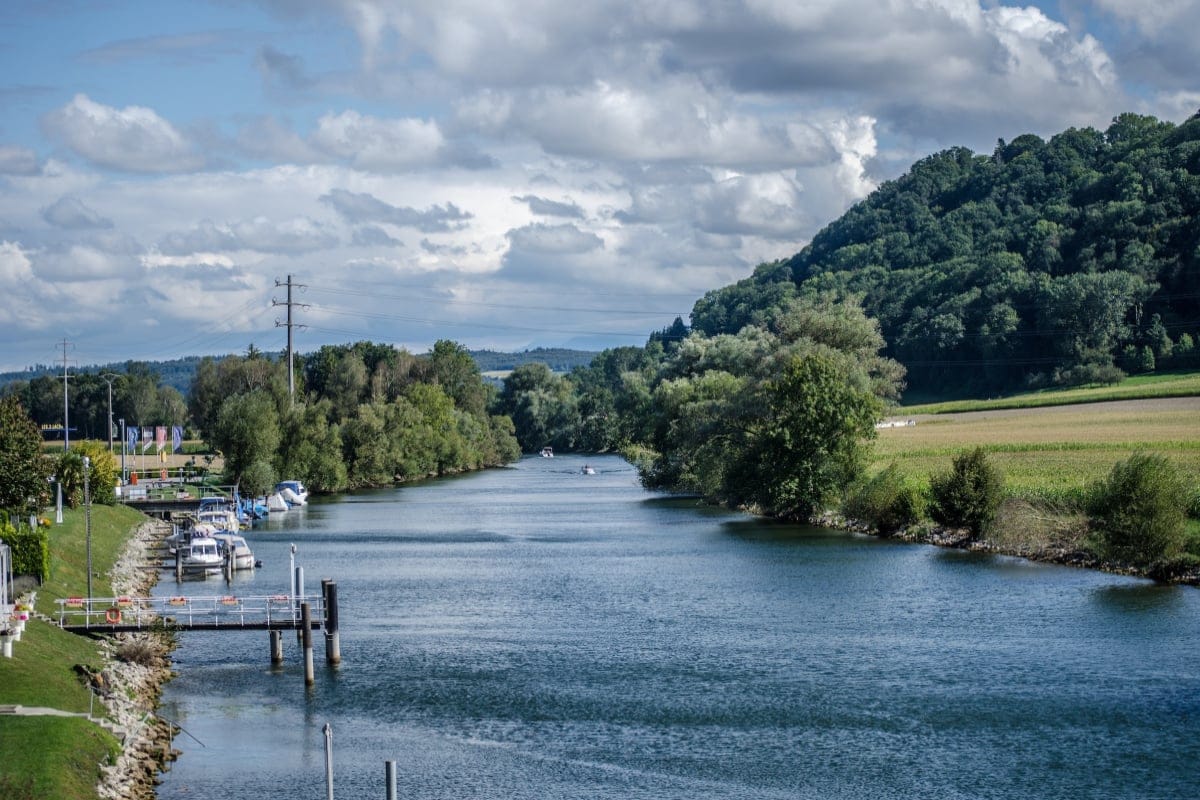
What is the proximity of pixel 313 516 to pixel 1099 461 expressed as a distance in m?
56.2

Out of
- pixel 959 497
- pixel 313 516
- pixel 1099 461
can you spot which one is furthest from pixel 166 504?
pixel 1099 461

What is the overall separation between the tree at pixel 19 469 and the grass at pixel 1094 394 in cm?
7267

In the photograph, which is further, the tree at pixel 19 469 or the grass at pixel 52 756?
the tree at pixel 19 469

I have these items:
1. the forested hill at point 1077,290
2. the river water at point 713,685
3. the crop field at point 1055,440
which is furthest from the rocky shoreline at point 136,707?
the forested hill at point 1077,290

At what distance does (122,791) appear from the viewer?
28.0m

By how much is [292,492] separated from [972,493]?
61.9m

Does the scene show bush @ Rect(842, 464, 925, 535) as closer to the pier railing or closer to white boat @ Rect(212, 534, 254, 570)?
white boat @ Rect(212, 534, 254, 570)

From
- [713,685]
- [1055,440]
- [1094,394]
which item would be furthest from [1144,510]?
[1094,394]

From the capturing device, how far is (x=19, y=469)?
5794cm

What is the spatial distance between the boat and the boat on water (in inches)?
1639

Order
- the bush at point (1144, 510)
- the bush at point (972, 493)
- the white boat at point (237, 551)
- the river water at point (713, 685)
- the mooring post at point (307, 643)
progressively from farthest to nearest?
the bush at point (972, 493), the white boat at point (237, 551), the bush at point (1144, 510), the mooring post at point (307, 643), the river water at point (713, 685)

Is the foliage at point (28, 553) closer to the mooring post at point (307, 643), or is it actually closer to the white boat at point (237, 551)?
the mooring post at point (307, 643)

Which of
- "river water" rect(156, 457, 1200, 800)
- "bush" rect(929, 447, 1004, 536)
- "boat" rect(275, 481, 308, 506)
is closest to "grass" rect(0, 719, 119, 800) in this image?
"river water" rect(156, 457, 1200, 800)

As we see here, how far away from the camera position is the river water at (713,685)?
101ft
